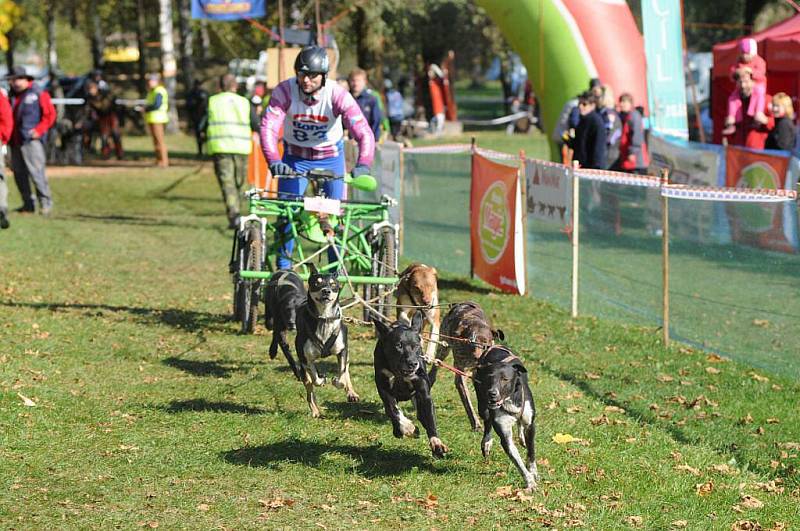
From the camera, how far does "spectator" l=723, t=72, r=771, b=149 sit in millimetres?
15953

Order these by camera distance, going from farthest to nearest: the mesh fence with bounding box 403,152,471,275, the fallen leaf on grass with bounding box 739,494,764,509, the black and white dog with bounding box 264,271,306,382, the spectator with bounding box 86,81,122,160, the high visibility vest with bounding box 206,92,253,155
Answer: the spectator with bounding box 86,81,122,160, the high visibility vest with bounding box 206,92,253,155, the mesh fence with bounding box 403,152,471,275, the black and white dog with bounding box 264,271,306,382, the fallen leaf on grass with bounding box 739,494,764,509

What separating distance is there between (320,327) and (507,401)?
1683 mm

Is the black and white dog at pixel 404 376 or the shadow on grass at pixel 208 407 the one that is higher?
the black and white dog at pixel 404 376

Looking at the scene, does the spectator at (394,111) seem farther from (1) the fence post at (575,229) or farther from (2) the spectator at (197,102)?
(1) the fence post at (575,229)

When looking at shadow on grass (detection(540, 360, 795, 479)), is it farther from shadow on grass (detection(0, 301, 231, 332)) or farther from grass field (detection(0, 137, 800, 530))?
shadow on grass (detection(0, 301, 231, 332))

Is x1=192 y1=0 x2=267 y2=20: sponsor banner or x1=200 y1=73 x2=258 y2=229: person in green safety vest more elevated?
x1=192 y1=0 x2=267 y2=20: sponsor banner

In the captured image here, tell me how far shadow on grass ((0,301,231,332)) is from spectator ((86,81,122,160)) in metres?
19.1

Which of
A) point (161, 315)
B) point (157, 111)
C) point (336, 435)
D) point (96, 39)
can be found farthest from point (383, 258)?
point (96, 39)

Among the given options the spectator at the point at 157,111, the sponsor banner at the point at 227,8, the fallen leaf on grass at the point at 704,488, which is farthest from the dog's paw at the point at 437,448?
the spectator at the point at 157,111

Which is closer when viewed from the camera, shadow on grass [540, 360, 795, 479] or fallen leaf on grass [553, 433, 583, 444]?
shadow on grass [540, 360, 795, 479]

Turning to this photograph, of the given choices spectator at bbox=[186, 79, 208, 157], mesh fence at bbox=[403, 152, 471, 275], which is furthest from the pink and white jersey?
spectator at bbox=[186, 79, 208, 157]

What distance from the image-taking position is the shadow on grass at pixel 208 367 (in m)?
9.12

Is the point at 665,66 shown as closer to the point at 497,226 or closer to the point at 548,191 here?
the point at 497,226

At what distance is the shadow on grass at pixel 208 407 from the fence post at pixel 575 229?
476cm
